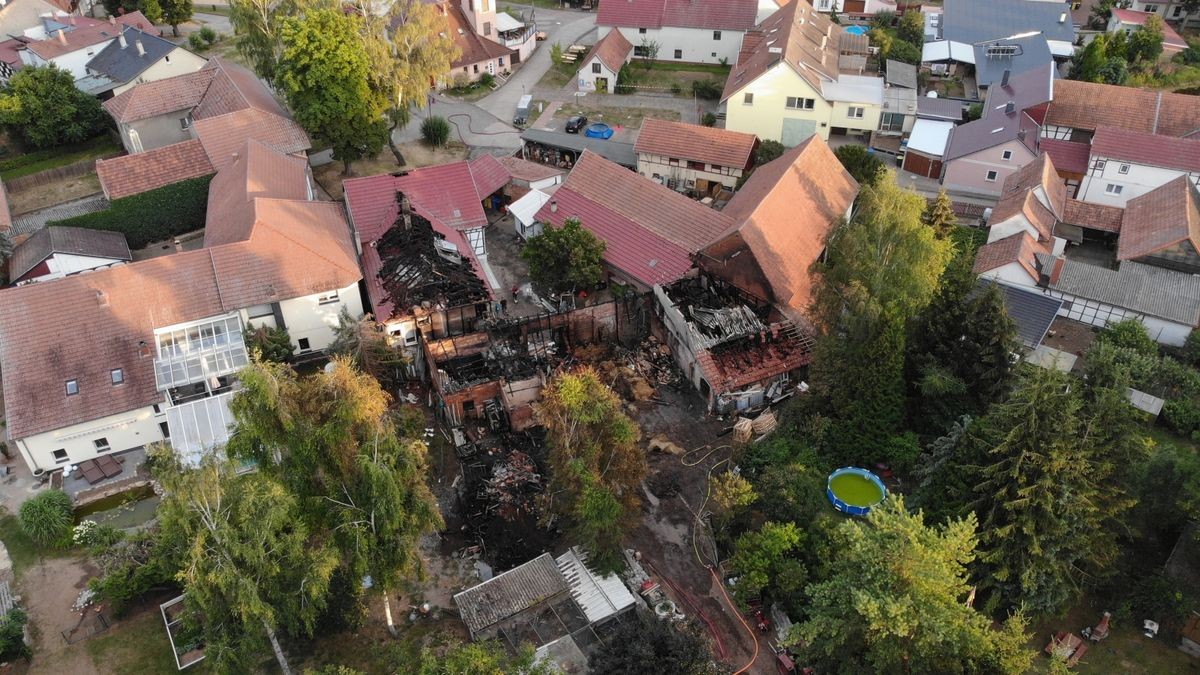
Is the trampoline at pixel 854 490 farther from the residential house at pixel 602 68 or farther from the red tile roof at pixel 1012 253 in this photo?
the residential house at pixel 602 68

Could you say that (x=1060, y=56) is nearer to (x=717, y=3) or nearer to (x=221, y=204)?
(x=717, y=3)

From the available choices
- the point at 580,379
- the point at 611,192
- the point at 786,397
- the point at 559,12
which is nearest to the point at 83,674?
the point at 580,379

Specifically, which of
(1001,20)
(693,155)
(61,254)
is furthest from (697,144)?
(1001,20)

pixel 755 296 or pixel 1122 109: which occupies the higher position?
pixel 1122 109

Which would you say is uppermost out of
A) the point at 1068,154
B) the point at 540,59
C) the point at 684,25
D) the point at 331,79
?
the point at 331,79

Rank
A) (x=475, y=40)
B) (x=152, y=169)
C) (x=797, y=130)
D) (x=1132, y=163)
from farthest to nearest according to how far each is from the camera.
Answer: (x=475, y=40), (x=797, y=130), (x=1132, y=163), (x=152, y=169)

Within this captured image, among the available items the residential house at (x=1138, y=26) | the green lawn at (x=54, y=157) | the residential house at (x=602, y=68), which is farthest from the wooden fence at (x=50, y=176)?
the residential house at (x=1138, y=26)

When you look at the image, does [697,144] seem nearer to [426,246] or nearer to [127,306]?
[426,246]
